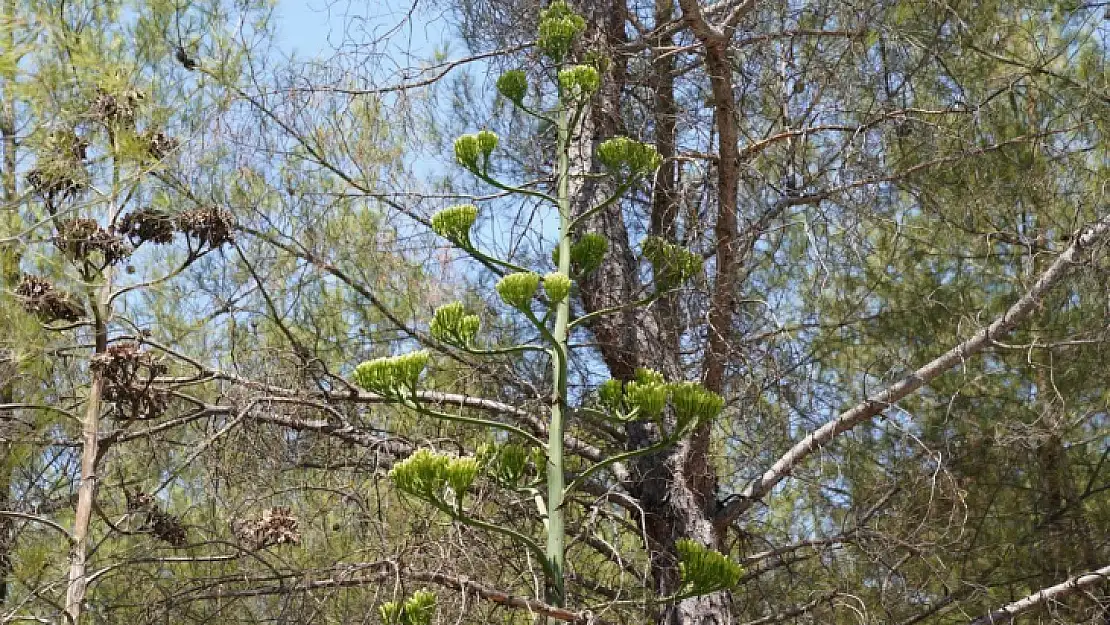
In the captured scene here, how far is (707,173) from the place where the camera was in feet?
11.0

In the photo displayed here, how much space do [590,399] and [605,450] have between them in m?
0.24

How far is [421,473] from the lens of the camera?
6.53ft

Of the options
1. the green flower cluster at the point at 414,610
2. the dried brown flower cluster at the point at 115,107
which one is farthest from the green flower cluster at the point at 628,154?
the dried brown flower cluster at the point at 115,107

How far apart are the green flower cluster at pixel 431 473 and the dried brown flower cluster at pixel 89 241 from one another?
114cm

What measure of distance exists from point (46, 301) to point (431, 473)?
1248mm

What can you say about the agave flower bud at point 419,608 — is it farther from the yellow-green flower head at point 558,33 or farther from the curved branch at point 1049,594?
the curved branch at point 1049,594

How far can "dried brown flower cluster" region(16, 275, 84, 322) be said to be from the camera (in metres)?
2.81

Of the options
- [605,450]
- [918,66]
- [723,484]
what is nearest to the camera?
[918,66]

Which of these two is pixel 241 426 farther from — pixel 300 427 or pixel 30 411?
pixel 30 411

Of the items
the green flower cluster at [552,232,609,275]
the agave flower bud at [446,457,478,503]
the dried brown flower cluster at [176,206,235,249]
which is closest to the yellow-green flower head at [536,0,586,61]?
the green flower cluster at [552,232,609,275]

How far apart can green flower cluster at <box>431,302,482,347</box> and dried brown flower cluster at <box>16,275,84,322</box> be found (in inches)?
40.5

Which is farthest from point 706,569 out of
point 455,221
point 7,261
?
point 7,261

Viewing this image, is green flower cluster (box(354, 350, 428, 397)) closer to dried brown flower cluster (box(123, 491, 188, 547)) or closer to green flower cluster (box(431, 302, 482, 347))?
green flower cluster (box(431, 302, 482, 347))

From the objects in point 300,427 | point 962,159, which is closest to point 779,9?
point 962,159
